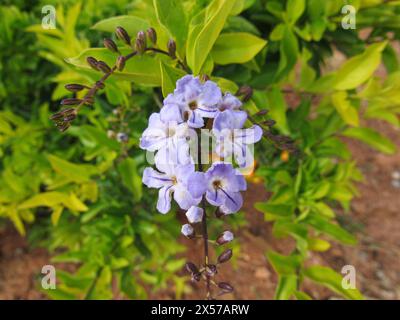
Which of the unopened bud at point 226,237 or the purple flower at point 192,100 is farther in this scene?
the unopened bud at point 226,237

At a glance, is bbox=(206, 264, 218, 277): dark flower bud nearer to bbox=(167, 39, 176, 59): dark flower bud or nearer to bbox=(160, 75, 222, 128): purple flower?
bbox=(160, 75, 222, 128): purple flower

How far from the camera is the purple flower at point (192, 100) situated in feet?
2.44

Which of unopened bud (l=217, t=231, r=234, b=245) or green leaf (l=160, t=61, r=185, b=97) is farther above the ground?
green leaf (l=160, t=61, r=185, b=97)

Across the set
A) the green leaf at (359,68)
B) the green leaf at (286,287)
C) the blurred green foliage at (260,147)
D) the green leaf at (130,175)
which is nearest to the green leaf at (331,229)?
the blurred green foliage at (260,147)

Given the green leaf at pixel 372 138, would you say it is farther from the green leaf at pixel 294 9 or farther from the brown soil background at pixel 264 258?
the brown soil background at pixel 264 258

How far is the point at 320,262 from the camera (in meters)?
2.02

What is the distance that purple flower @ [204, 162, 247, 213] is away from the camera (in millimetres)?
722

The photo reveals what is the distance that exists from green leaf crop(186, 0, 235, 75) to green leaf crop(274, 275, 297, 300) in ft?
2.07

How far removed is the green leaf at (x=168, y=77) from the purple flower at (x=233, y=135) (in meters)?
0.15

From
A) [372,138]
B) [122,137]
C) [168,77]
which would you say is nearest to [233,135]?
[168,77]

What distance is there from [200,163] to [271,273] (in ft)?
4.35

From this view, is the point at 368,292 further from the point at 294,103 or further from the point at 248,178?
the point at 294,103

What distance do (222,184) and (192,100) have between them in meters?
0.14

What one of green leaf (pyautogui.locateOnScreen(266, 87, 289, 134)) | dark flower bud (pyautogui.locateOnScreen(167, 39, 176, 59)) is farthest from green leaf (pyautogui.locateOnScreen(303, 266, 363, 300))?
dark flower bud (pyautogui.locateOnScreen(167, 39, 176, 59))
